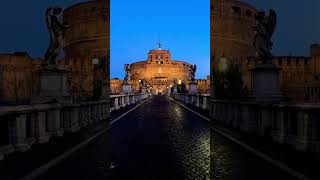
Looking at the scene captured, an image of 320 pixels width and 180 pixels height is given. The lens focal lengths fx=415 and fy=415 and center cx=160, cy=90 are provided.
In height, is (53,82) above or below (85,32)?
below

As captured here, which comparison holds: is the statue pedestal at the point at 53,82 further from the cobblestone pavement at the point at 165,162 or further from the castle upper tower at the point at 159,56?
the castle upper tower at the point at 159,56

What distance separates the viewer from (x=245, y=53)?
93.9 meters

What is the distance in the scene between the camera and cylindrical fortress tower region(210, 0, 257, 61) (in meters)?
93.8

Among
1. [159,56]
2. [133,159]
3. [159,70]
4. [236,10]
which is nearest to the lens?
[133,159]

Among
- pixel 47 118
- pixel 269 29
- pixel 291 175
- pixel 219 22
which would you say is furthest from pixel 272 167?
pixel 219 22

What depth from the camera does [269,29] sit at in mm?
12273

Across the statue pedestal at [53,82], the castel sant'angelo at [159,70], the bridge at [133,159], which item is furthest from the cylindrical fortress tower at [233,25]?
the bridge at [133,159]

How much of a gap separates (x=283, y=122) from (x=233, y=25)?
9653cm

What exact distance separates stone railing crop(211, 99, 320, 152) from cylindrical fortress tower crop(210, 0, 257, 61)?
81.9 m

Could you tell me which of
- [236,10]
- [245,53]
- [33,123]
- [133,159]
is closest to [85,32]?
[245,53]

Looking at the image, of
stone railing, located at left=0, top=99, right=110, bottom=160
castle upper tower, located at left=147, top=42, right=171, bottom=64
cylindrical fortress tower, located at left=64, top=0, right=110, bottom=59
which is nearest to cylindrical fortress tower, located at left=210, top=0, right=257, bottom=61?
cylindrical fortress tower, located at left=64, top=0, right=110, bottom=59

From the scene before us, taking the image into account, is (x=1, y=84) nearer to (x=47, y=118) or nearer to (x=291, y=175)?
(x=47, y=118)

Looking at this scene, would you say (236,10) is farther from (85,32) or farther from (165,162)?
(165,162)

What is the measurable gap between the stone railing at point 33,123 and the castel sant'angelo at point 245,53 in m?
43.1
